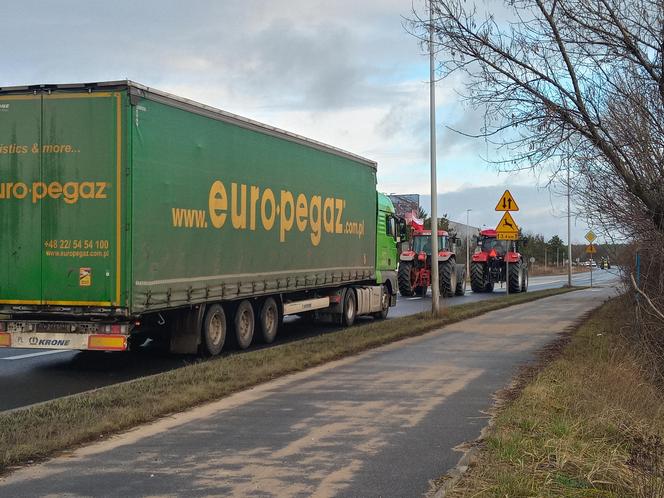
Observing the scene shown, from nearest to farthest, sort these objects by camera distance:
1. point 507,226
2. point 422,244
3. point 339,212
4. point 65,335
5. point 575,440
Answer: point 575,440
point 65,335
point 339,212
point 507,226
point 422,244

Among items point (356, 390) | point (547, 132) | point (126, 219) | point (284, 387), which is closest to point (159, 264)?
point (126, 219)

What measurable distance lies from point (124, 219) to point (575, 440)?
6798 mm

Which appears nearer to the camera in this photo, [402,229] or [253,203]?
[253,203]

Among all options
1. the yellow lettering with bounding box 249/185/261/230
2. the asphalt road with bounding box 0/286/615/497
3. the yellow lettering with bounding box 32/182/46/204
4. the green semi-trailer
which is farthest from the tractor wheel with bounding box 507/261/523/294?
the yellow lettering with bounding box 32/182/46/204

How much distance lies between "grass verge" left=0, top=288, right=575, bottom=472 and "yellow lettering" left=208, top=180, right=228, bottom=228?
240cm

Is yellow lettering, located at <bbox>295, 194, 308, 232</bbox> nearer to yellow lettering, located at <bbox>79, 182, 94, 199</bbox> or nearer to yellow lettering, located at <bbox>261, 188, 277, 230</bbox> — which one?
yellow lettering, located at <bbox>261, 188, 277, 230</bbox>

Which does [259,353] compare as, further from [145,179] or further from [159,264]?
[145,179]

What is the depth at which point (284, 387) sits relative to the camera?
9.36 metres

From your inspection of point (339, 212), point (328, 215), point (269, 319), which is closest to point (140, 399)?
point (269, 319)

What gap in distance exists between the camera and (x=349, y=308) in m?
19.2

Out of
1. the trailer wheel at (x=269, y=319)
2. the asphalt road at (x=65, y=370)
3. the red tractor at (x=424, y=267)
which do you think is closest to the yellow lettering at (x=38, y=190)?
the asphalt road at (x=65, y=370)

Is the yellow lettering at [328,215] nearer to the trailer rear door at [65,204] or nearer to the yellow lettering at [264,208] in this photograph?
the yellow lettering at [264,208]

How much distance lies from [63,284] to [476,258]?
28.9 metres

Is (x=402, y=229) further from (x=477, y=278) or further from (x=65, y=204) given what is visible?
(x=477, y=278)
